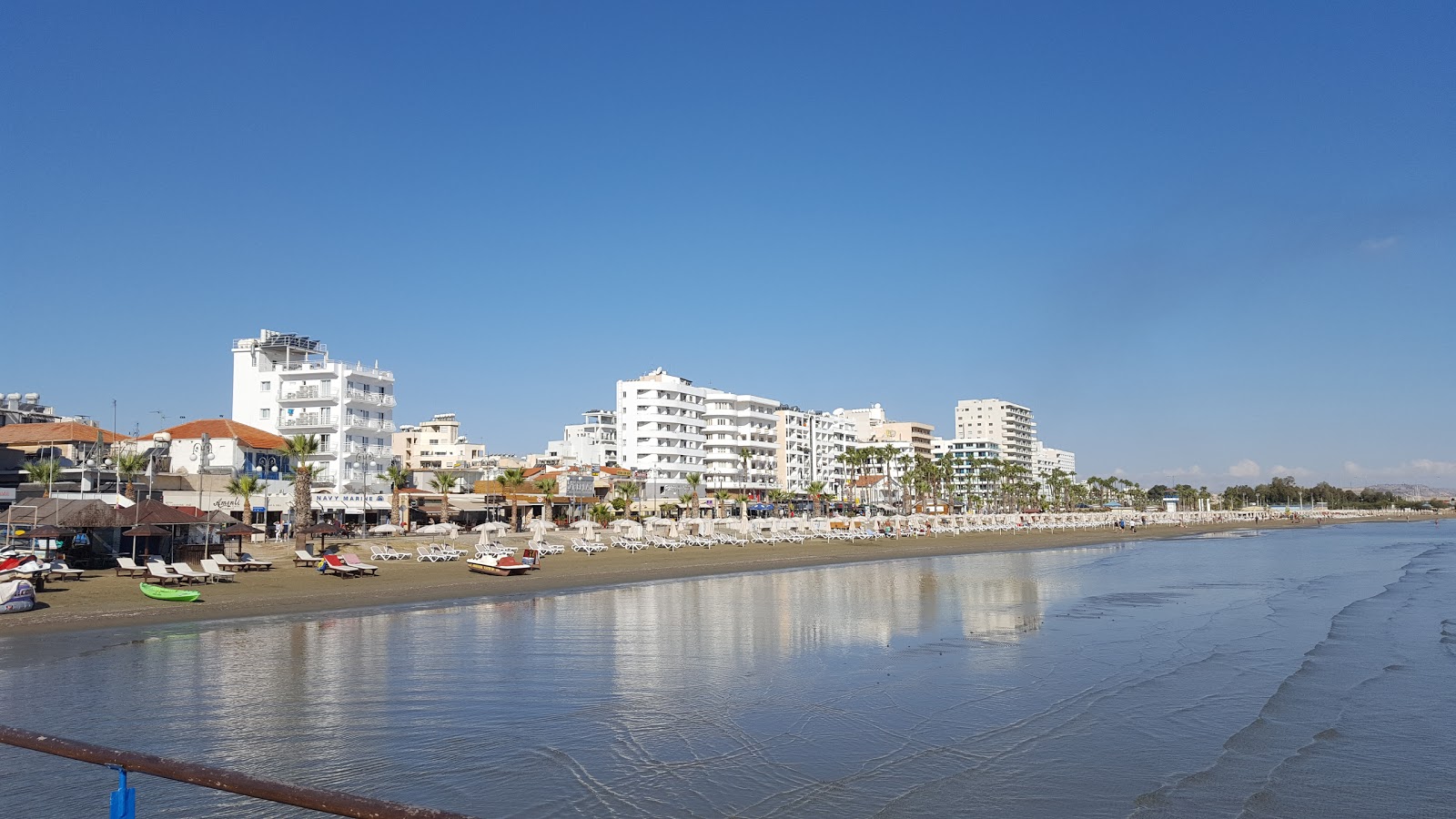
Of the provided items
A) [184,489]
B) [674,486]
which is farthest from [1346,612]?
[674,486]

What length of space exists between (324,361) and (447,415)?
56432mm

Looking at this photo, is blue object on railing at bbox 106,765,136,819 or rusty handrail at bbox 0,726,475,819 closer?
rusty handrail at bbox 0,726,475,819

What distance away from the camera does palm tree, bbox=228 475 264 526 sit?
173 feet

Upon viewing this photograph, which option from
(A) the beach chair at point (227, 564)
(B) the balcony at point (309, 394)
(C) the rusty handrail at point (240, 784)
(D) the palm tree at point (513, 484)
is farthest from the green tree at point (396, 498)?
(C) the rusty handrail at point (240, 784)

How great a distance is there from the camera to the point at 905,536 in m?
89.2

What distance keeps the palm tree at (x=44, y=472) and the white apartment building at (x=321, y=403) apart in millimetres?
17467

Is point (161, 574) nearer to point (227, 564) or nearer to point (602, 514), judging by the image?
point (227, 564)

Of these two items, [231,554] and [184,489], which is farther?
[184,489]

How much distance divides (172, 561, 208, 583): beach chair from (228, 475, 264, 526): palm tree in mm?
20069

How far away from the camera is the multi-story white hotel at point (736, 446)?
120000 mm

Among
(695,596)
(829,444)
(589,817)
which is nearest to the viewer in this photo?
(589,817)

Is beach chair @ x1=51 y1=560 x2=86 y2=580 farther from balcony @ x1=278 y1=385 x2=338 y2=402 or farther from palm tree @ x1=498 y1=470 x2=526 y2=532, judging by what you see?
balcony @ x1=278 y1=385 x2=338 y2=402

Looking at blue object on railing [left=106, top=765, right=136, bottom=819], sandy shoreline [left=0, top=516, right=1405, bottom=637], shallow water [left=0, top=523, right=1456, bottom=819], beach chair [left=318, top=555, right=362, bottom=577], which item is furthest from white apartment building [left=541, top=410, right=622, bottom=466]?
blue object on railing [left=106, top=765, right=136, bottom=819]

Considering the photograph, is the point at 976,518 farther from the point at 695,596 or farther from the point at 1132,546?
the point at 695,596
